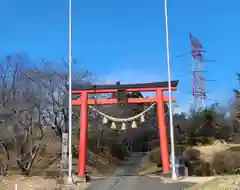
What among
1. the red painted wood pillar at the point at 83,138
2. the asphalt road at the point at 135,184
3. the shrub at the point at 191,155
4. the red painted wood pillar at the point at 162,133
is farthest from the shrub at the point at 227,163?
the red painted wood pillar at the point at 83,138

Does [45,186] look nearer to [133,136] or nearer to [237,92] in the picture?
[237,92]

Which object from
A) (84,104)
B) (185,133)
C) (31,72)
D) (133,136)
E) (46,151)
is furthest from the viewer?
(133,136)

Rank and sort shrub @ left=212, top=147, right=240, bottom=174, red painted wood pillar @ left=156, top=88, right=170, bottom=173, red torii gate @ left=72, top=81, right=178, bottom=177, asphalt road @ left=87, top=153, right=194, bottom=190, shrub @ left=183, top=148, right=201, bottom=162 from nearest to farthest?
asphalt road @ left=87, top=153, right=194, bottom=190
red painted wood pillar @ left=156, top=88, right=170, bottom=173
red torii gate @ left=72, top=81, right=178, bottom=177
shrub @ left=212, top=147, right=240, bottom=174
shrub @ left=183, top=148, right=201, bottom=162

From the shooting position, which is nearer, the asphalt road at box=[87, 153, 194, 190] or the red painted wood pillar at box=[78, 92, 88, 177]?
the asphalt road at box=[87, 153, 194, 190]

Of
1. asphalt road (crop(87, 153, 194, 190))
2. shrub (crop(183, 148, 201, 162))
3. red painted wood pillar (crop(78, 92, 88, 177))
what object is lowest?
asphalt road (crop(87, 153, 194, 190))

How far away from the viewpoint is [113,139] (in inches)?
1948

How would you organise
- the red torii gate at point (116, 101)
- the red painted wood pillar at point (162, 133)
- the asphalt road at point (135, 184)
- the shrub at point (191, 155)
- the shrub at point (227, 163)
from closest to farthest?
the asphalt road at point (135, 184) → the red painted wood pillar at point (162, 133) → the red torii gate at point (116, 101) → the shrub at point (227, 163) → the shrub at point (191, 155)

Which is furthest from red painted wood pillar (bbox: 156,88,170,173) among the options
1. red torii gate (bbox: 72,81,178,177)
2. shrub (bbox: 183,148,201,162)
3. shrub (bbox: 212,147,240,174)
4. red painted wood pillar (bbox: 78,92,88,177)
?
shrub (bbox: 183,148,201,162)

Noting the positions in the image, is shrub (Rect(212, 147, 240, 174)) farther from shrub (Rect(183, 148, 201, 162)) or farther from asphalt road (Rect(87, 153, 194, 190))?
asphalt road (Rect(87, 153, 194, 190))

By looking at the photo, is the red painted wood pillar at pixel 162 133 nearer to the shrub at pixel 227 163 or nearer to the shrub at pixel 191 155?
the shrub at pixel 227 163

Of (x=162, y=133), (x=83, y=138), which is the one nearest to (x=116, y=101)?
(x=83, y=138)

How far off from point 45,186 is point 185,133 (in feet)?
125

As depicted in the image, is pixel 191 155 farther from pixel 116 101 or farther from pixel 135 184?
pixel 135 184

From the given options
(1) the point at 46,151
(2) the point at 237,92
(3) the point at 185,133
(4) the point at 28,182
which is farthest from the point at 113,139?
(4) the point at 28,182
